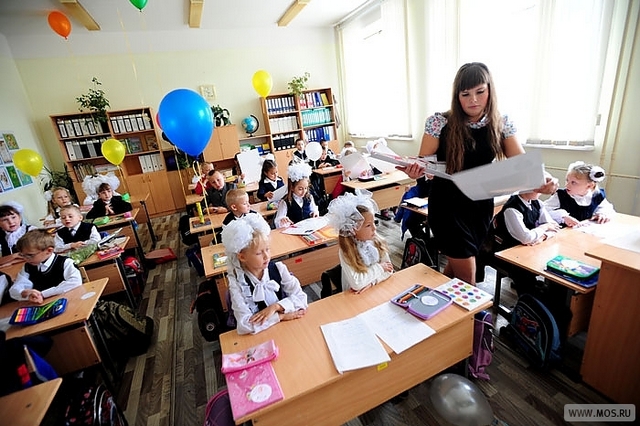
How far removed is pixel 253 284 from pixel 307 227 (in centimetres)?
A: 115

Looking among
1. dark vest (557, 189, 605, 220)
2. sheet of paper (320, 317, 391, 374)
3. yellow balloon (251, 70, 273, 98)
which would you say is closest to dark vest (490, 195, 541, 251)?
dark vest (557, 189, 605, 220)

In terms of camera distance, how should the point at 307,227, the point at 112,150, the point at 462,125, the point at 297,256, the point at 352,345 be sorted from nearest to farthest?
the point at 352,345, the point at 462,125, the point at 297,256, the point at 307,227, the point at 112,150

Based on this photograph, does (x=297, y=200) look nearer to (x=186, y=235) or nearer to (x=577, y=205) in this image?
(x=186, y=235)

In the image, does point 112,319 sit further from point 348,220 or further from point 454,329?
point 454,329

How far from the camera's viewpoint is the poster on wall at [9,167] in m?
4.08

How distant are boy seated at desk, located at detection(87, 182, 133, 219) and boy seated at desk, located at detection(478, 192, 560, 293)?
4162 mm

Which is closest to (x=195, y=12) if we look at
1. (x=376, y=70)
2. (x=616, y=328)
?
(x=376, y=70)

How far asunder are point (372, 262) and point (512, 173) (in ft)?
2.63

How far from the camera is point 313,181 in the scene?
16.6ft

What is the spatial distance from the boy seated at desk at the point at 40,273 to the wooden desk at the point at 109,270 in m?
0.40

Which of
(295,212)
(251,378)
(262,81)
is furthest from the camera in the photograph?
(262,81)

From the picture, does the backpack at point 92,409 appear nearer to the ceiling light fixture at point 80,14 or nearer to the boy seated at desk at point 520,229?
the boy seated at desk at point 520,229

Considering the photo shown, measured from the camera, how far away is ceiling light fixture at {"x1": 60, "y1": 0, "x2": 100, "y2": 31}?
399 centimetres

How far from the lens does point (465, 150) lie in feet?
4.86
